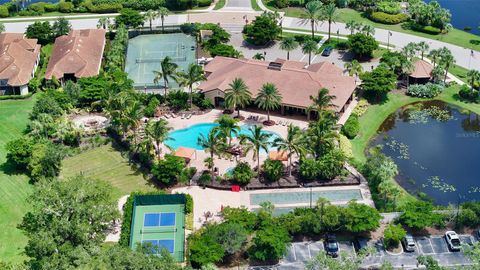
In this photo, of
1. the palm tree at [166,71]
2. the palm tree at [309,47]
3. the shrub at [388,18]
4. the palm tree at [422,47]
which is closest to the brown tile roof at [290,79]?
the palm tree at [309,47]

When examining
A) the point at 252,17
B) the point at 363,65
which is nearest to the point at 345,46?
the point at 363,65

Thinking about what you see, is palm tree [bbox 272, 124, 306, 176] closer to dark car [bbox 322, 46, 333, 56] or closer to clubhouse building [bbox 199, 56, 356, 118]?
clubhouse building [bbox 199, 56, 356, 118]

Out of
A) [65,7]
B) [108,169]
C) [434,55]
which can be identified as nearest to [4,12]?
[65,7]

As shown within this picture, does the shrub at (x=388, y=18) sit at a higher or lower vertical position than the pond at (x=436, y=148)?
higher

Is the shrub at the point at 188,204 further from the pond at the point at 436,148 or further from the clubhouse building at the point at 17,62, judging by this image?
the clubhouse building at the point at 17,62

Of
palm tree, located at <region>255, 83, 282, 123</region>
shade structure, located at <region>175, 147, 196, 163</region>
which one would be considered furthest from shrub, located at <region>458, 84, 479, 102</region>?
shade structure, located at <region>175, 147, 196, 163</region>

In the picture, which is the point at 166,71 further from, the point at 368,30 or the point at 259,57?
the point at 368,30

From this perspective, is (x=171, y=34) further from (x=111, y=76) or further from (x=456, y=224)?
(x=456, y=224)

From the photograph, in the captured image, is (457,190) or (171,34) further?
(171,34)
